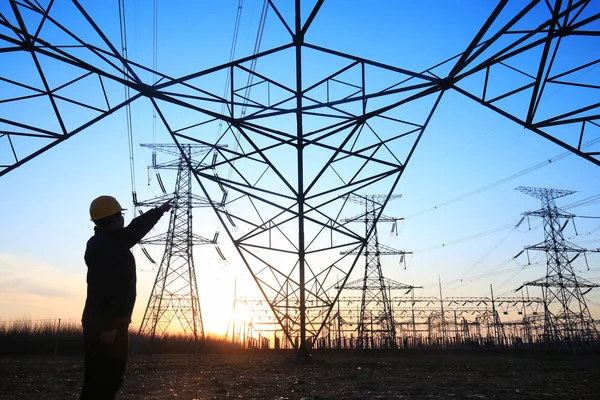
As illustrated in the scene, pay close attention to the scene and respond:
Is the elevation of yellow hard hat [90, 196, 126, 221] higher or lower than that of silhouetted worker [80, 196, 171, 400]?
higher

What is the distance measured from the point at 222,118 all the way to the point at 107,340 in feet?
23.9

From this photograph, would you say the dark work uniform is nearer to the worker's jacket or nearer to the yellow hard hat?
the worker's jacket

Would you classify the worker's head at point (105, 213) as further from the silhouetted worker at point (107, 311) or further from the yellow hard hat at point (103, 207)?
the silhouetted worker at point (107, 311)

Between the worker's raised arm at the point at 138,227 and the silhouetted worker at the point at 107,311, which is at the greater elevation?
the worker's raised arm at the point at 138,227

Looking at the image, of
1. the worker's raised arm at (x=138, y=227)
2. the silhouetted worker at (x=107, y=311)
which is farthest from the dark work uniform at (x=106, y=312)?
the worker's raised arm at (x=138, y=227)

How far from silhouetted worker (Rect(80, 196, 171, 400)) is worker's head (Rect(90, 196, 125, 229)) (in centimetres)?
11

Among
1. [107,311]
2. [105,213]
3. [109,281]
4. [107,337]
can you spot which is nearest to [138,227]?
[105,213]

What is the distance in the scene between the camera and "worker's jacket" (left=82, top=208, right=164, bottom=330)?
3.48m

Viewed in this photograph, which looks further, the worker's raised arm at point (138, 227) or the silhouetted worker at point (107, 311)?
the worker's raised arm at point (138, 227)

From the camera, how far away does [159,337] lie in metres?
30.8

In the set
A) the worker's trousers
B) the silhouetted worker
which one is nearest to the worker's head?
the silhouetted worker

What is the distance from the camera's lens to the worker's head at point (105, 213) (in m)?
3.88

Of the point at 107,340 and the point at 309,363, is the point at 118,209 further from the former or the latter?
the point at 309,363

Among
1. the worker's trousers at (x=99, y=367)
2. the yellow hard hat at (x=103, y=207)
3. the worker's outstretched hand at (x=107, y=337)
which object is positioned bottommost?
the worker's trousers at (x=99, y=367)
